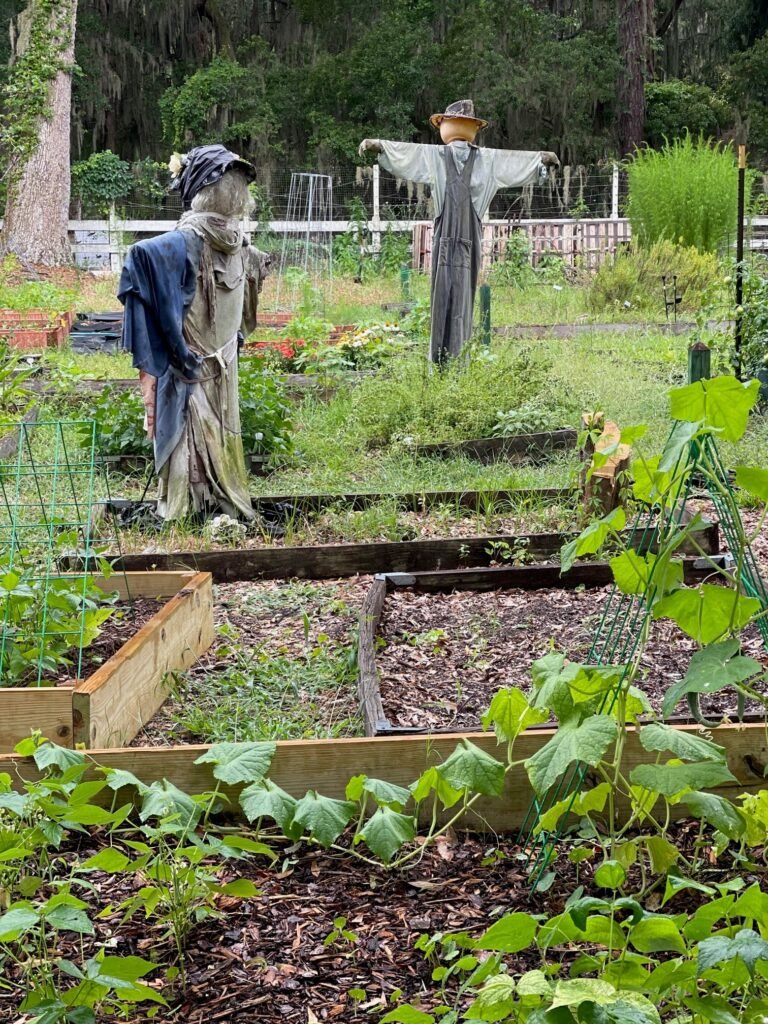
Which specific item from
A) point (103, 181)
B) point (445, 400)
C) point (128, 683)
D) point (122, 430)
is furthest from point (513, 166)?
point (103, 181)

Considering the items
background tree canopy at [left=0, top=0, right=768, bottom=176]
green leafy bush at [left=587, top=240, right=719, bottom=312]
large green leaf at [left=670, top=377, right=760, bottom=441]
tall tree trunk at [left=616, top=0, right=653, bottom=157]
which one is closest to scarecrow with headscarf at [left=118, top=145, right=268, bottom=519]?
large green leaf at [left=670, top=377, right=760, bottom=441]

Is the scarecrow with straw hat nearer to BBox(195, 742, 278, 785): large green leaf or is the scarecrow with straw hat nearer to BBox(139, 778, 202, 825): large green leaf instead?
BBox(195, 742, 278, 785): large green leaf

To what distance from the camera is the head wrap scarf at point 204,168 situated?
5.38m

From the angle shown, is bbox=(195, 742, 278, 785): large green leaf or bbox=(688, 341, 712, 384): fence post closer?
bbox=(195, 742, 278, 785): large green leaf

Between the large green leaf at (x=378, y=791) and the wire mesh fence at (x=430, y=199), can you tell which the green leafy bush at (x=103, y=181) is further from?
the large green leaf at (x=378, y=791)

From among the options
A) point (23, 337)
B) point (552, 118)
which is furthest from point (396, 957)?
point (552, 118)

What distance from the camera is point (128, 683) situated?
3357mm

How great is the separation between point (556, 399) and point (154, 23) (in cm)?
2410

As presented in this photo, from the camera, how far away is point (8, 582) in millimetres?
3291

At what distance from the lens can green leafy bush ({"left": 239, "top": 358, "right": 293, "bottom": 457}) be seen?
22.7ft

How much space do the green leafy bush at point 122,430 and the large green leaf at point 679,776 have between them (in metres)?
5.25

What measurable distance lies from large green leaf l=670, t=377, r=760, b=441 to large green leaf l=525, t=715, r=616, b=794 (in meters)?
0.53

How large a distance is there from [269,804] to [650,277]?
13899 millimetres

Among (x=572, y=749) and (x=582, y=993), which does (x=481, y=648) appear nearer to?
(x=572, y=749)
